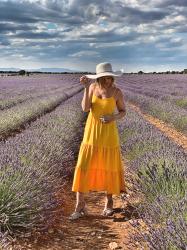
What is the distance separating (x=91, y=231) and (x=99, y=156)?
74cm

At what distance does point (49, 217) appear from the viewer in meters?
4.52

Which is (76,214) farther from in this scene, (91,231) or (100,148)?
(100,148)

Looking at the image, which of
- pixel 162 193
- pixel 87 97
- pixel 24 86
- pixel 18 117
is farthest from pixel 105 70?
pixel 24 86

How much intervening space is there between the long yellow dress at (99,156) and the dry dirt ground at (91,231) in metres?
0.24

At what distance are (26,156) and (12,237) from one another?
1368 mm

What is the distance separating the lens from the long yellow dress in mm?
4777

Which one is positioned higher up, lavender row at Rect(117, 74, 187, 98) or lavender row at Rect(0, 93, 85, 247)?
lavender row at Rect(117, 74, 187, 98)

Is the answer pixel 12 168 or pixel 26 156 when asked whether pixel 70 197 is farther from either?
pixel 12 168

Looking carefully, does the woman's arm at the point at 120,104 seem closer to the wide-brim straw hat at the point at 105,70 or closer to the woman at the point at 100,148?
the woman at the point at 100,148

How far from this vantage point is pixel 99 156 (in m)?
4.79

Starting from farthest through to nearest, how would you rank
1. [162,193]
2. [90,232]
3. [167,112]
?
[167,112]
[90,232]
[162,193]

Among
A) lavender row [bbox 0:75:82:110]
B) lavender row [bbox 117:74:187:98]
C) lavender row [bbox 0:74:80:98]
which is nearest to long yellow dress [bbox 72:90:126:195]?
lavender row [bbox 0:75:82:110]

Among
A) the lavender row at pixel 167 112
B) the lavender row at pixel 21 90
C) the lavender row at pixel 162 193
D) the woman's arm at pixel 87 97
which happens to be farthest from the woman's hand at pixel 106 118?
the lavender row at pixel 21 90

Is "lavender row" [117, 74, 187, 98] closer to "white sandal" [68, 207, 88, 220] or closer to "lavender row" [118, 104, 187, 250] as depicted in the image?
"lavender row" [118, 104, 187, 250]
